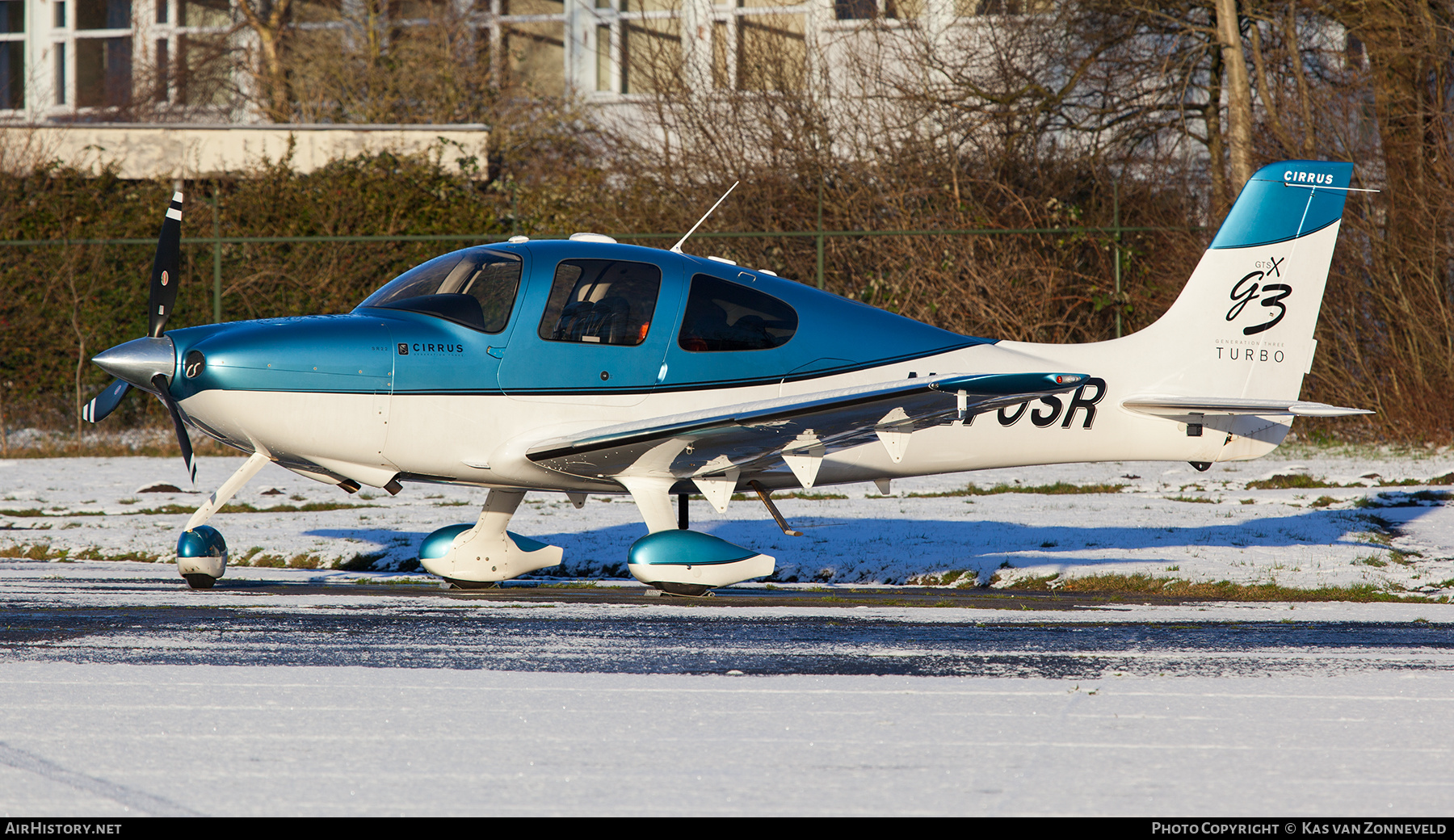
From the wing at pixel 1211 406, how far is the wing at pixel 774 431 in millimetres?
1021

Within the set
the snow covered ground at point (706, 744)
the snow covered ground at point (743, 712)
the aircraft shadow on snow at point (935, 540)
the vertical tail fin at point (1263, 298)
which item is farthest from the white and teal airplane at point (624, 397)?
the snow covered ground at point (706, 744)

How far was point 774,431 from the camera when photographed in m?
7.30

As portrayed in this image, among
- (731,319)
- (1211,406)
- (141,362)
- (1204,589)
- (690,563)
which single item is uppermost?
(731,319)

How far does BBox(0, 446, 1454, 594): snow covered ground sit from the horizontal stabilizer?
3.48 feet

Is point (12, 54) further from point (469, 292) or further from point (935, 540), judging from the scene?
point (935, 540)

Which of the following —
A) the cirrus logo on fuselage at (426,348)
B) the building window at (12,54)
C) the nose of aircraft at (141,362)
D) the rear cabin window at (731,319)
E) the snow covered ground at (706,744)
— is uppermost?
the building window at (12,54)

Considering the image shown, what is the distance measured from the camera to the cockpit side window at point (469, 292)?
24.3 feet

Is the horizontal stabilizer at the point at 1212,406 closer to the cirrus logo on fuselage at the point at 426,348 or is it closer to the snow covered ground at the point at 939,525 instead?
the snow covered ground at the point at 939,525

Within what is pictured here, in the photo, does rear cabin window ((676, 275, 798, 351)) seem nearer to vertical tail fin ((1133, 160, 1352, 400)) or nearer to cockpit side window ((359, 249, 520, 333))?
cockpit side window ((359, 249, 520, 333))

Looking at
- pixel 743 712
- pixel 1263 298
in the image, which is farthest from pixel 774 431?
pixel 1263 298

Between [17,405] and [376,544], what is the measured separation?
28.3 feet

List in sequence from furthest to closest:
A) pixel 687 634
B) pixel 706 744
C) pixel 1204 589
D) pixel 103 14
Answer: pixel 103 14
pixel 1204 589
pixel 687 634
pixel 706 744

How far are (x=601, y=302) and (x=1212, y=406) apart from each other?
3.87 metres

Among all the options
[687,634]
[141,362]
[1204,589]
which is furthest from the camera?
[1204,589]
